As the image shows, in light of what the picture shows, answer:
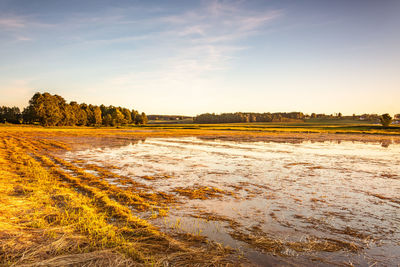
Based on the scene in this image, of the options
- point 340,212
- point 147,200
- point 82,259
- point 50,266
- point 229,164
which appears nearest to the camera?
point 50,266

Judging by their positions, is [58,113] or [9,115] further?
[9,115]

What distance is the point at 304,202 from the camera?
403 inches

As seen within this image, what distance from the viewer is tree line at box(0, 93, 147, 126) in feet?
289

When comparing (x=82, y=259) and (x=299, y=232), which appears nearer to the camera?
(x=82, y=259)

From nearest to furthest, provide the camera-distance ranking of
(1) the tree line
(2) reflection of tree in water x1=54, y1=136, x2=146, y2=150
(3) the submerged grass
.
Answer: (3) the submerged grass
(2) reflection of tree in water x1=54, y1=136, x2=146, y2=150
(1) the tree line

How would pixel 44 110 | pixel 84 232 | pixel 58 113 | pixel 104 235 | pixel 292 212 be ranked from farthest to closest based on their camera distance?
1. pixel 58 113
2. pixel 44 110
3. pixel 292 212
4. pixel 84 232
5. pixel 104 235

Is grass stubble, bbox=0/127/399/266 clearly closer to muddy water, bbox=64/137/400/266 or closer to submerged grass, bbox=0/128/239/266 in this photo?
submerged grass, bbox=0/128/239/266

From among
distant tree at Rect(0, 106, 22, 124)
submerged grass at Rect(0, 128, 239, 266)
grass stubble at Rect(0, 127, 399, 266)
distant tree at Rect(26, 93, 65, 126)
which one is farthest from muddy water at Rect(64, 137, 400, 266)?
distant tree at Rect(0, 106, 22, 124)

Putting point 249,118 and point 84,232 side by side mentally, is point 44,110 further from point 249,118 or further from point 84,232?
point 249,118

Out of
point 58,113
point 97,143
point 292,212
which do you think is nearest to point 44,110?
point 58,113

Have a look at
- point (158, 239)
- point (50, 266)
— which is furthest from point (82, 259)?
point (158, 239)

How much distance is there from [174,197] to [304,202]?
5870 millimetres

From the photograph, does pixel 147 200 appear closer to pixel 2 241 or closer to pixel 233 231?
pixel 233 231

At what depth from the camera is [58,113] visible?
9325 centimetres
